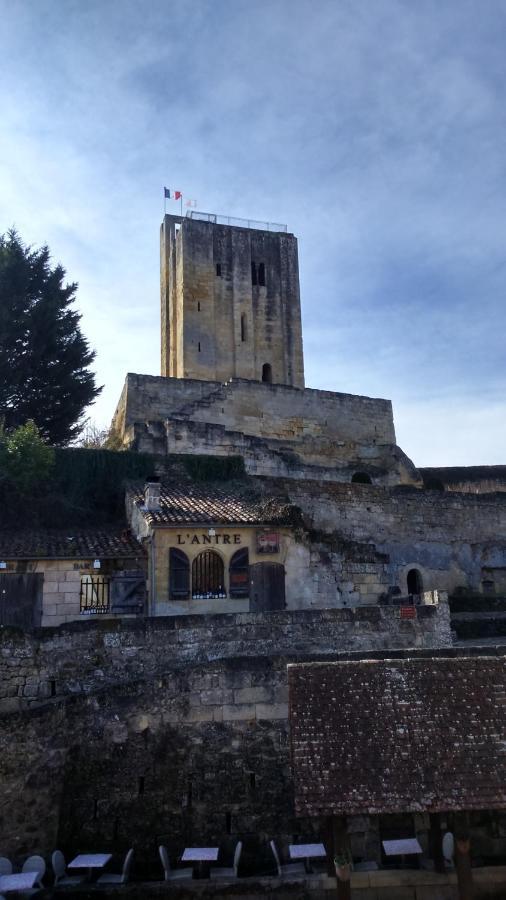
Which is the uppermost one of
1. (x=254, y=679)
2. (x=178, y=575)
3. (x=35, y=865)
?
(x=178, y=575)

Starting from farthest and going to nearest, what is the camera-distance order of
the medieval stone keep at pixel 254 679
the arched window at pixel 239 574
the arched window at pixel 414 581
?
1. the arched window at pixel 414 581
2. the arched window at pixel 239 574
3. the medieval stone keep at pixel 254 679

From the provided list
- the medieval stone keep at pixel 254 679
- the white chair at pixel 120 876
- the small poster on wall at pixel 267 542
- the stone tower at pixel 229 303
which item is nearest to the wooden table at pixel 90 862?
the white chair at pixel 120 876

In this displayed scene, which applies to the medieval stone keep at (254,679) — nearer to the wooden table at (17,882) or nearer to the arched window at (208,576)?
the arched window at (208,576)

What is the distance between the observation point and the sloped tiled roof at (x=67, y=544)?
1741 cm

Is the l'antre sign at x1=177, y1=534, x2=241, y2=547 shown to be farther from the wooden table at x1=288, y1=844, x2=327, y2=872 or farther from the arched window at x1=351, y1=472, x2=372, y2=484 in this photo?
the arched window at x1=351, y1=472, x2=372, y2=484

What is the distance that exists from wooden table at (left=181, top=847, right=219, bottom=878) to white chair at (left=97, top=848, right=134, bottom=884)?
0.81 m

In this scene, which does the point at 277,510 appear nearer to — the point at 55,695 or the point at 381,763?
the point at 55,695

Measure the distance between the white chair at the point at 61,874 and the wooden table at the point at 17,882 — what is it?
518mm

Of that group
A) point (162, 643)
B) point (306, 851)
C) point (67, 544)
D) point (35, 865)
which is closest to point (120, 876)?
point (35, 865)

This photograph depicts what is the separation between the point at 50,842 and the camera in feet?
37.6

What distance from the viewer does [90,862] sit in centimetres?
1071

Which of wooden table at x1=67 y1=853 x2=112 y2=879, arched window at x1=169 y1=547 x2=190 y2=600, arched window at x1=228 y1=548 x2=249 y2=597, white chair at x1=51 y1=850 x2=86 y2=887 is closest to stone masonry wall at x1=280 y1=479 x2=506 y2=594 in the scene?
arched window at x1=228 y1=548 x2=249 y2=597

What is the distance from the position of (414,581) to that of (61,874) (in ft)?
52.0

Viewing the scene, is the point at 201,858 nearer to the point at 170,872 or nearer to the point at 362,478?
the point at 170,872
